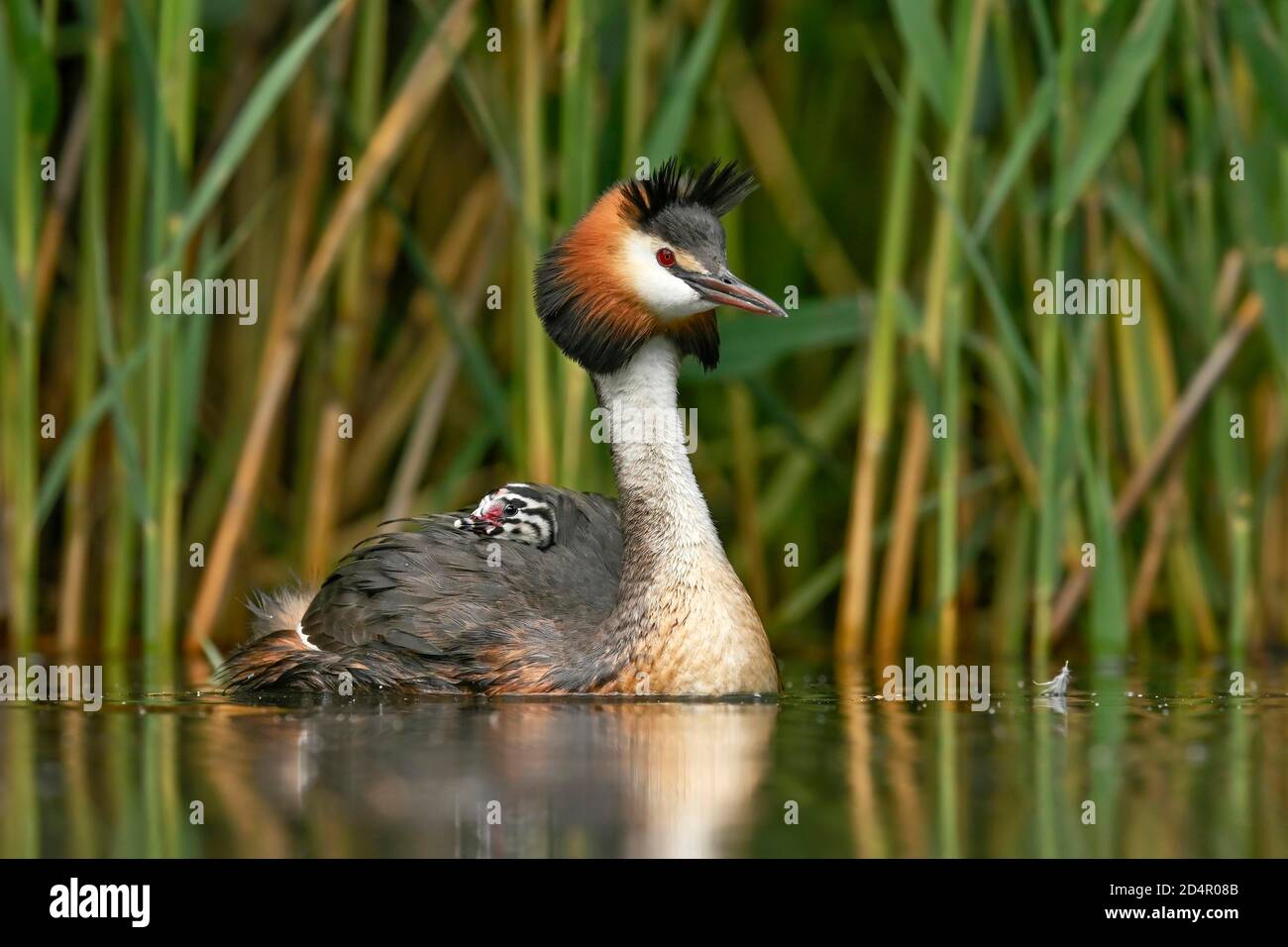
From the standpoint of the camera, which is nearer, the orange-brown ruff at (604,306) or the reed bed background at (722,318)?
the orange-brown ruff at (604,306)

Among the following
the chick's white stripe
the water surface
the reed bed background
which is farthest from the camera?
the reed bed background

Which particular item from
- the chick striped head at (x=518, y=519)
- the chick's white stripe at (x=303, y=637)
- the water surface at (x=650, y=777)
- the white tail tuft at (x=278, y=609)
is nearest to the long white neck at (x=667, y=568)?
the water surface at (x=650, y=777)

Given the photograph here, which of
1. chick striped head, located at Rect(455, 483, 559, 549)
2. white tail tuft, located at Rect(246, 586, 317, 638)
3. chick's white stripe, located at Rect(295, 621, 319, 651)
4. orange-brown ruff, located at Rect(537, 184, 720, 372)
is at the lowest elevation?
chick's white stripe, located at Rect(295, 621, 319, 651)

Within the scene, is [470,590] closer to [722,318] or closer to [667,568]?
[667,568]

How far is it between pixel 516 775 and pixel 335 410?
3.50m

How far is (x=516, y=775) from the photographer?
4.36m

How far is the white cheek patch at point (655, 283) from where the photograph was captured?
607 cm

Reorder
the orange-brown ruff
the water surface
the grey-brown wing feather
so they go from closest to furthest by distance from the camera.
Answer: the water surface → the grey-brown wing feather → the orange-brown ruff

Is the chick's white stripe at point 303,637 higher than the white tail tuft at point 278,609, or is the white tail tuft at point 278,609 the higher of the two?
the white tail tuft at point 278,609

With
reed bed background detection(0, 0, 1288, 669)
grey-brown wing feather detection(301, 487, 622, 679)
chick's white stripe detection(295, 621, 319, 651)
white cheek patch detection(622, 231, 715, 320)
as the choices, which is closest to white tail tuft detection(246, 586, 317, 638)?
chick's white stripe detection(295, 621, 319, 651)

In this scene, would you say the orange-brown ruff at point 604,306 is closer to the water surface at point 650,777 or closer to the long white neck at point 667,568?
the long white neck at point 667,568

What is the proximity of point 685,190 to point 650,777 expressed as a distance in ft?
7.85

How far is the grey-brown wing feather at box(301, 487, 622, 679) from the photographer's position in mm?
6035

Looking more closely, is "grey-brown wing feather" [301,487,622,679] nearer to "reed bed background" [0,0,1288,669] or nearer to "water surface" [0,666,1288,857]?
"water surface" [0,666,1288,857]
